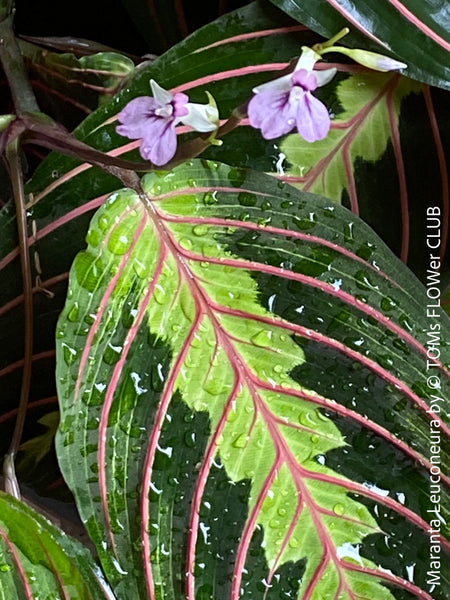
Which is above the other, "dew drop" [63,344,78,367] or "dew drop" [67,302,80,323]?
"dew drop" [67,302,80,323]

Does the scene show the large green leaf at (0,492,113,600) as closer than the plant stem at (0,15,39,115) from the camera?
Yes

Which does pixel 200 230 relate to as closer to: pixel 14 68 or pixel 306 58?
pixel 306 58

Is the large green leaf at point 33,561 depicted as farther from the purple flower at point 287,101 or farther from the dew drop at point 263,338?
the purple flower at point 287,101

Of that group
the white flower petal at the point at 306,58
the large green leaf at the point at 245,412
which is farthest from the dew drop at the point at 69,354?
the white flower petal at the point at 306,58

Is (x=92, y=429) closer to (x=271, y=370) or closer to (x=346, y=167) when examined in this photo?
(x=271, y=370)

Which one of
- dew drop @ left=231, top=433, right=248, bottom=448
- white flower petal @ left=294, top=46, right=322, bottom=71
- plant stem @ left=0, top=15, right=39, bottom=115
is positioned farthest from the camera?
plant stem @ left=0, top=15, right=39, bottom=115

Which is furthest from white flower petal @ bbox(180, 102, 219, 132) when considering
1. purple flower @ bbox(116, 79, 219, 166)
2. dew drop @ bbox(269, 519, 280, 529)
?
dew drop @ bbox(269, 519, 280, 529)

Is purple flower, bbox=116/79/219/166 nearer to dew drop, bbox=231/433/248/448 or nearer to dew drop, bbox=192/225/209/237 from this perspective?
dew drop, bbox=192/225/209/237
